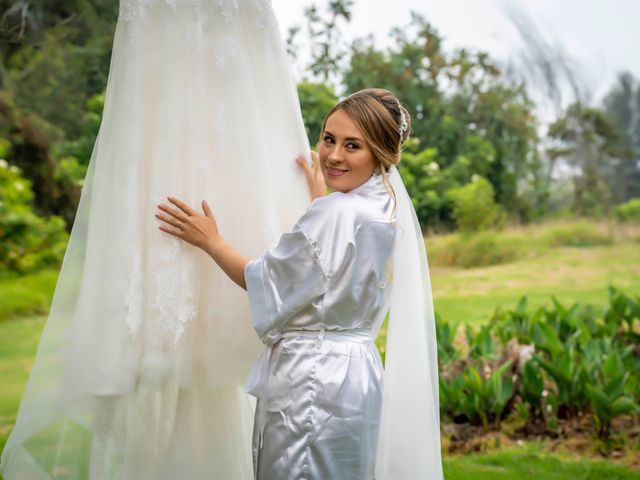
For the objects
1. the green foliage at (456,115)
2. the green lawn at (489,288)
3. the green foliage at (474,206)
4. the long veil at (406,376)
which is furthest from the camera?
the green foliage at (474,206)

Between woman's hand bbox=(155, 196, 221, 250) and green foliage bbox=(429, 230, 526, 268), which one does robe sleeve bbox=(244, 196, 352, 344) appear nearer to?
woman's hand bbox=(155, 196, 221, 250)

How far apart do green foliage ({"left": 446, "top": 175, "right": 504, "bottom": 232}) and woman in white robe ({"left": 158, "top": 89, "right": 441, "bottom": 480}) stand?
13.5 ft

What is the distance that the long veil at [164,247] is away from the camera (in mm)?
1835

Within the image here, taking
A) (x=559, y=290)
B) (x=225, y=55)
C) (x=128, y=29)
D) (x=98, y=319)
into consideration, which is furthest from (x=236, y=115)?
(x=559, y=290)

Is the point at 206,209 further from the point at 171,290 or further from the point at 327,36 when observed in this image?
the point at 327,36

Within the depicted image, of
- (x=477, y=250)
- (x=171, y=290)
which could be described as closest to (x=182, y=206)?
(x=171, y=290)

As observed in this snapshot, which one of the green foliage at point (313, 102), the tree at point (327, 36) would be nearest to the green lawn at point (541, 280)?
the green foliage at point (313, 102)

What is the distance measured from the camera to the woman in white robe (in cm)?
174

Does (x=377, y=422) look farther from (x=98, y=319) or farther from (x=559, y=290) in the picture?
(x=559, y=290)

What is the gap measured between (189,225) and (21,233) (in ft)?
14.0

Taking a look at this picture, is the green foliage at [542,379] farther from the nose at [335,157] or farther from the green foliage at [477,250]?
the nose at [335,157]

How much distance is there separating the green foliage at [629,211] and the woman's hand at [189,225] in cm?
487

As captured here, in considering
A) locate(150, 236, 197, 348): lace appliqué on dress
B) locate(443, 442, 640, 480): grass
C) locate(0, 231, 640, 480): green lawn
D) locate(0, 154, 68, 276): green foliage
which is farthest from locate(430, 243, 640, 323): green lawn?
locate(150, 236, 197, 348): lace appliqué on dress

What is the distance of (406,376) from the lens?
2049 millimetres
